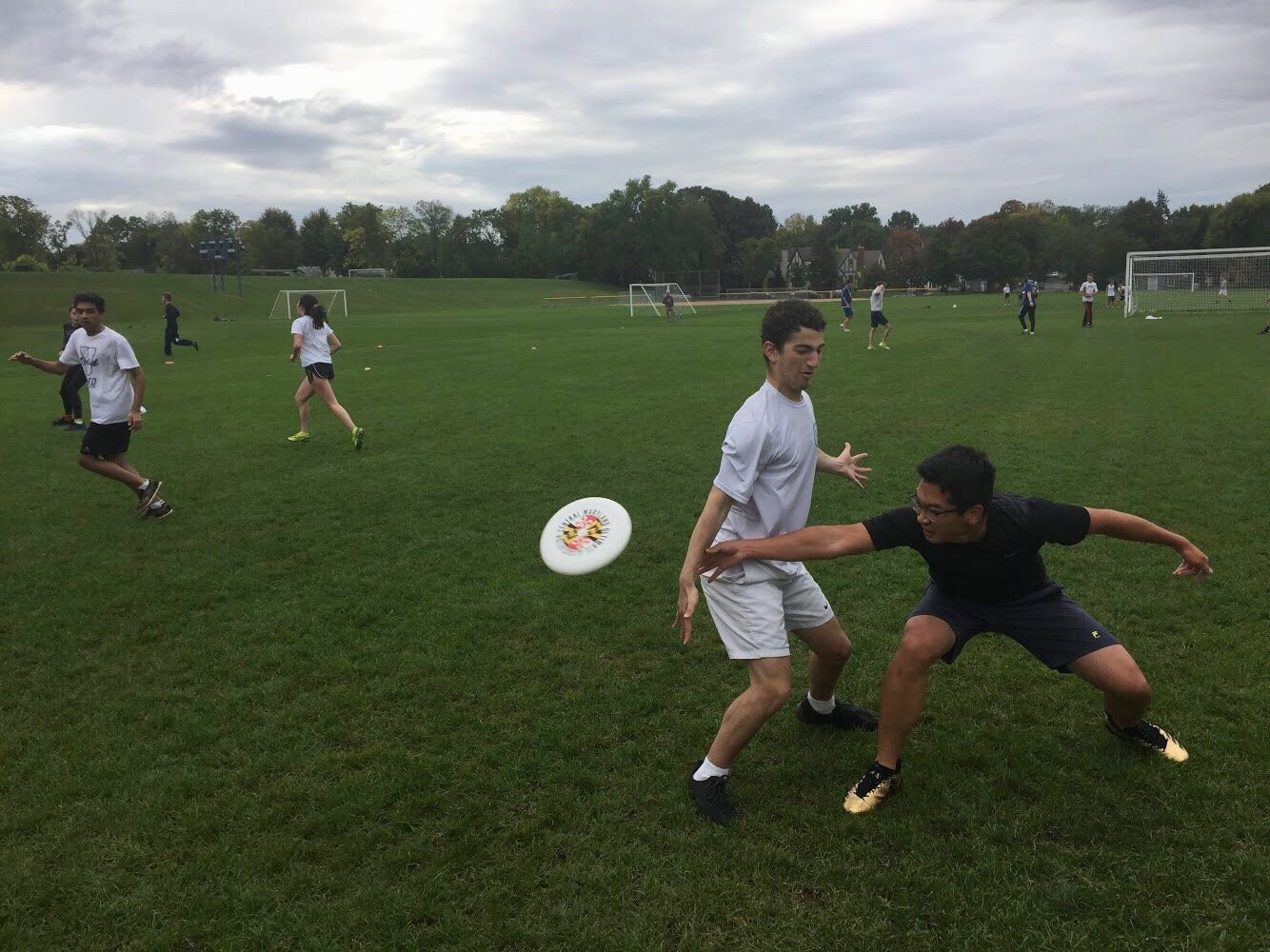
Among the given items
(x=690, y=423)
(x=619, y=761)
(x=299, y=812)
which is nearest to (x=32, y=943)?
(x=299, y=812)

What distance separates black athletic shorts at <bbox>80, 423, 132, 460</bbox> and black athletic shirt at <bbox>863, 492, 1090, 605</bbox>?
27.5 feet

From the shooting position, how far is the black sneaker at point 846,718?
466 cm

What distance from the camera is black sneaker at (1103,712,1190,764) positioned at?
414cm

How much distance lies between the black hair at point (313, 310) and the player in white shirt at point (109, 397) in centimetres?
327

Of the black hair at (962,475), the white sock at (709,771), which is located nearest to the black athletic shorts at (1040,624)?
the black hair at (962,475)

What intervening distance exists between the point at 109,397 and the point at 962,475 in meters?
8.83

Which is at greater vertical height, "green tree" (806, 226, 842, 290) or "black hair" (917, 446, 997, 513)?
"green tree" (806, 226, 842, 290)

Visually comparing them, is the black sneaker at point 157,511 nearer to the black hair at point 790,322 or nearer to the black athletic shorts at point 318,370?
the black athletic shorts at point 318,370

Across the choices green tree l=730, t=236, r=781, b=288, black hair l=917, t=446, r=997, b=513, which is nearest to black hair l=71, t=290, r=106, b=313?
black hair l=917, t=446, r=997, b=513

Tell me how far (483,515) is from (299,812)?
501 cm

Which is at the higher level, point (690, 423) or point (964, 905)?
point (690, 423)

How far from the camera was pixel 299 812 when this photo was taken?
399cm

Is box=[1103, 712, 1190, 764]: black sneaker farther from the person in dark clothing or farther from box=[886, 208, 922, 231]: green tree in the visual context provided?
box=[886, 208, 922, 231]: green tree

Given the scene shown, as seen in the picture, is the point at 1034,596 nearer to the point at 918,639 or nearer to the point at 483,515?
the point at 918,639
